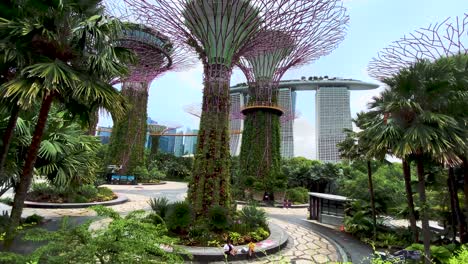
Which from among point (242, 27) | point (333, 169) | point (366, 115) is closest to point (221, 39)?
point (242, 27)

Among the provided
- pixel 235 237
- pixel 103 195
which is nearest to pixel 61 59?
pixel 235 237

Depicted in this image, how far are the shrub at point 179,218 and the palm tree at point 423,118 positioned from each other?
6.35 metres

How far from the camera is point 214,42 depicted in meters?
12.7

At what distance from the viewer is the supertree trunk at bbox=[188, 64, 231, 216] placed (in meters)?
11.1

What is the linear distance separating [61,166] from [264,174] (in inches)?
685

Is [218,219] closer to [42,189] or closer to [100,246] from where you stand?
[100,246]

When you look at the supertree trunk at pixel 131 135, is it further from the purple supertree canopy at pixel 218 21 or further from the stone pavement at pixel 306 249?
the stone pavement at pixel 306 249

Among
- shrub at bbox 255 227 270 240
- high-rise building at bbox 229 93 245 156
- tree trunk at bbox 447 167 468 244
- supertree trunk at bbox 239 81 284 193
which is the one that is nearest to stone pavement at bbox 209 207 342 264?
shrub at bbox 255 227 270 240

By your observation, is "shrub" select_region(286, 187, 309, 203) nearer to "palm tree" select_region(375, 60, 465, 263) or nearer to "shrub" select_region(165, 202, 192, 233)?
"shrub" select_region(165, 202, 192, 233)

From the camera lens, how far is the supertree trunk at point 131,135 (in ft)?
118

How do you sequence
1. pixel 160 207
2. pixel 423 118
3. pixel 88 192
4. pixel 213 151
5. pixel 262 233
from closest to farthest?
pixel 423 118, pixel 262 233, pixel 160 207, pixel 213 151, pixel 88 192

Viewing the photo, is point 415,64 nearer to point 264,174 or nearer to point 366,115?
point 366,115

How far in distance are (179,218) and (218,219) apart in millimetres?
1255

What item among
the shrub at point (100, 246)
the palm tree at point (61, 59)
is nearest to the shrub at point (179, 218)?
the palm tree at point (61, 59)
